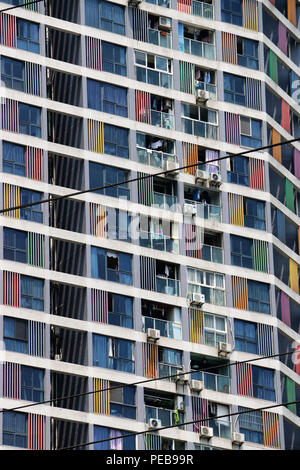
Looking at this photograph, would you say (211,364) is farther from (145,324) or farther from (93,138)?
(93,138)

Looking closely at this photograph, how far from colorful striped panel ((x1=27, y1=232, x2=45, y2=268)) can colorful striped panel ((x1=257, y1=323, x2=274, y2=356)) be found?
927 centimetres

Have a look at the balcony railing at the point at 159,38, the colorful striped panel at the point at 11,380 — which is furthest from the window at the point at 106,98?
the colorful striped panel at the point at 11,380

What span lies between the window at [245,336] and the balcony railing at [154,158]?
6.50 meters

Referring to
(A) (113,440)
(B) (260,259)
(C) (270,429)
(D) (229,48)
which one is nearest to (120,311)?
(A) (113,440)

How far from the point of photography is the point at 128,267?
87625mm

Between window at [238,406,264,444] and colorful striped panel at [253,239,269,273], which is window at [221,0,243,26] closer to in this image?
colorful striped panel at [253,239,269,273]

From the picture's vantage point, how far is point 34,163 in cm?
8681

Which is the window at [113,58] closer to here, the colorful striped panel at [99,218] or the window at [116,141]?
the window at [116,141]

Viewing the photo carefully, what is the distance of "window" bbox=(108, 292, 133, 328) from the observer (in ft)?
284

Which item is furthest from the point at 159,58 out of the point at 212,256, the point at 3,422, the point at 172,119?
the point at 3,422

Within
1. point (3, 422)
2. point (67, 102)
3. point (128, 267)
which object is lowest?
point (3, 422)

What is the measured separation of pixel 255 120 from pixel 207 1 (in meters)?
5.10

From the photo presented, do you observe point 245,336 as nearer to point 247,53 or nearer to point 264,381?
point 264,381

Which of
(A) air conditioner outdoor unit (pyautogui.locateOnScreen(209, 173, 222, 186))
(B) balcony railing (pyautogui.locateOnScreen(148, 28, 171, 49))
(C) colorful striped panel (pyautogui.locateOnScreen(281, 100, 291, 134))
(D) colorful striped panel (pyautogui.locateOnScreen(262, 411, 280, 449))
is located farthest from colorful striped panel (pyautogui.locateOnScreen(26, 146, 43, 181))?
(D) colorful striped panel (pyautogui.locateOnScreen(262, 411, 280, 449))
